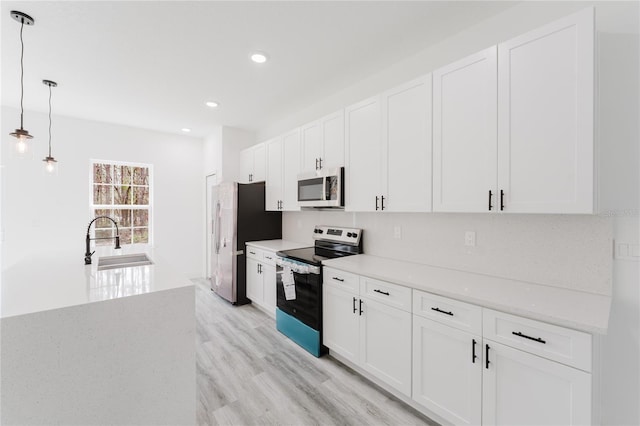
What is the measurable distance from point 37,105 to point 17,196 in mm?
1325

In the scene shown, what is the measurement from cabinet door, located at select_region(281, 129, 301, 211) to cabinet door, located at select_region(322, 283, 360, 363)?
1.36 metres

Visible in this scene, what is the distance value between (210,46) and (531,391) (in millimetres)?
3269

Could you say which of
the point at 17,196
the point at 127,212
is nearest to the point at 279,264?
the point at 127,212

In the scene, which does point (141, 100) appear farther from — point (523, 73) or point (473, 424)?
point (473, 424)

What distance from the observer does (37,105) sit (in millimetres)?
3729

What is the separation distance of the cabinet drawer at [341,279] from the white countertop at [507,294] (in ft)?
0.21

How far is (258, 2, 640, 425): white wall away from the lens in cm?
148

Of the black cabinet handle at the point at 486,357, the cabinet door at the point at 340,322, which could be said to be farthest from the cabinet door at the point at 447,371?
the cabinet door at the point at 340,322

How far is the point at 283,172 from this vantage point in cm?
371

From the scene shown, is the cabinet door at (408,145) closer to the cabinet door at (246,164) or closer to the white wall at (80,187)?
the cabinet door at (246,164)

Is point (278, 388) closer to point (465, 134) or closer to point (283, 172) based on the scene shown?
point (465, 134)

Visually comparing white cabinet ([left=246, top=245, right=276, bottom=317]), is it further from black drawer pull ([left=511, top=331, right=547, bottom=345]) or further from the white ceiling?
black drawer pull ([left=511, top=331, right=547, bottom=345])

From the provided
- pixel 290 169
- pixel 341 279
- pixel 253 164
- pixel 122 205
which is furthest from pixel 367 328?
pixel 122 205

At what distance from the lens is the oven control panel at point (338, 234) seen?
2934 mm
